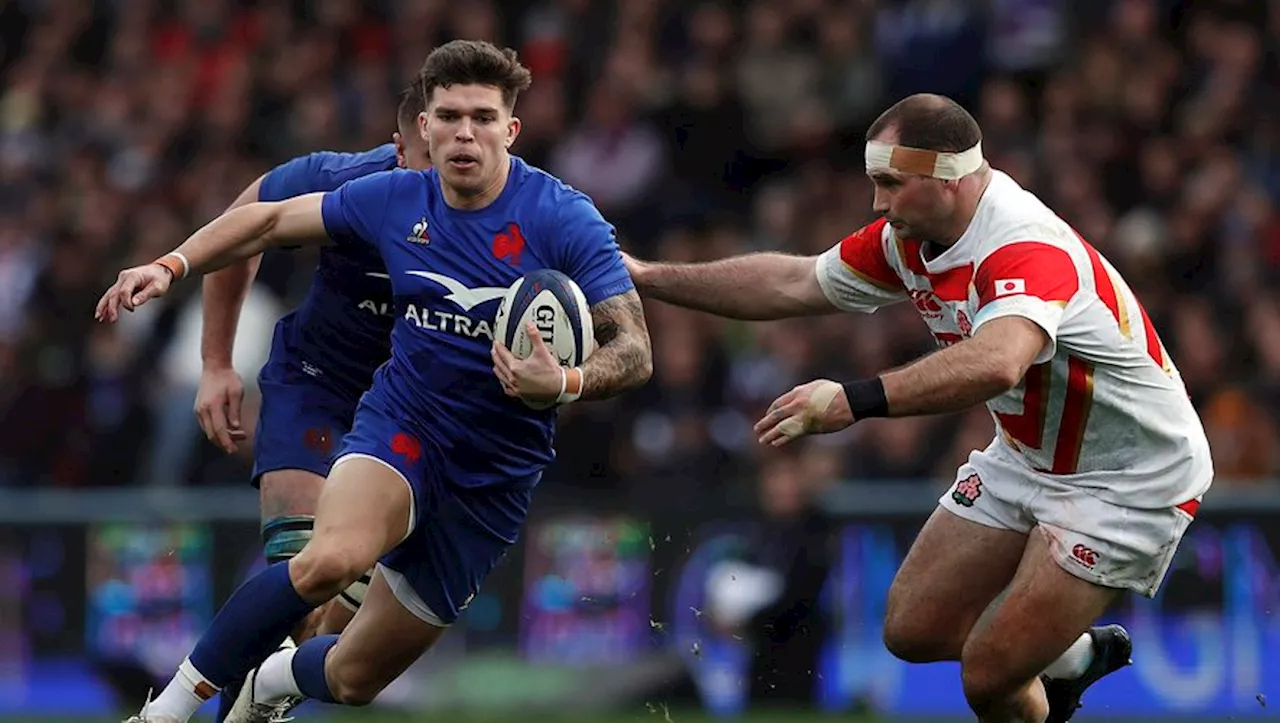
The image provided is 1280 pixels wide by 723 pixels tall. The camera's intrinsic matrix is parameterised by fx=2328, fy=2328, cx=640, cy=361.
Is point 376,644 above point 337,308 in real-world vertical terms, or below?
below

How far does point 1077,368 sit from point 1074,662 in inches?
56.1

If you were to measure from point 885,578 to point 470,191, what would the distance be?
234 inches

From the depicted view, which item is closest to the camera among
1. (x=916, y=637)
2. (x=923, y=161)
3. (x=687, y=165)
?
(x=923, y=161)

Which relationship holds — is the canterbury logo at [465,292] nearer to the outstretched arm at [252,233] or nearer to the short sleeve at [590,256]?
the short sleeve at [590,256]

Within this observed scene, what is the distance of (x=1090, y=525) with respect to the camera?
8367 millimetres

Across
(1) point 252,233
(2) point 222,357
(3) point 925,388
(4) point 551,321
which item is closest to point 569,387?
(4) point 551,321

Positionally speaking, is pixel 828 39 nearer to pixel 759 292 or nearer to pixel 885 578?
pixel 885 578

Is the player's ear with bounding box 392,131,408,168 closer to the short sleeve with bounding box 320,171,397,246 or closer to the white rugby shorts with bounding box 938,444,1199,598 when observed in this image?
the short sleeve with bounding box 320,171,397,246

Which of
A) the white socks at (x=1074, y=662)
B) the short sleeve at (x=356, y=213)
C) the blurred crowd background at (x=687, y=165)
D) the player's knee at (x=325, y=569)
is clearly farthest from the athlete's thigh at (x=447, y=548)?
the blurred crowd background at (x=687, y=165)

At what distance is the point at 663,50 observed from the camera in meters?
17.6

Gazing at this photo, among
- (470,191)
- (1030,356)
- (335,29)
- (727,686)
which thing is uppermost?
(335,29)

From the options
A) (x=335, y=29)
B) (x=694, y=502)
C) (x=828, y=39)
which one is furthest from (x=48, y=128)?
(x=694, y=502)

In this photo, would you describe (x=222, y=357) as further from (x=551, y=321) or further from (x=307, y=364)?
(x=551, y=321)

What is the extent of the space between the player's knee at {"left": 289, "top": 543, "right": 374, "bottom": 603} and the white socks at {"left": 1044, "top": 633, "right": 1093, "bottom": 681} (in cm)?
279
